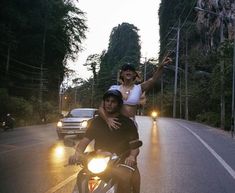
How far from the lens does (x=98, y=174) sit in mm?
5281

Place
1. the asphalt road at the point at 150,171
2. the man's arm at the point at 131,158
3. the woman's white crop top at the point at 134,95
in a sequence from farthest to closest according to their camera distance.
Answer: the asphalt road at the point at 150,171, the woman's white crop top at the point at 134,95, the man's arm at the point at 131,158

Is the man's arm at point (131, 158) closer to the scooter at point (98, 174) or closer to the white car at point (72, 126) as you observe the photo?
the scooter at point (98, 174)

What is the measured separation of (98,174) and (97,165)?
0.28 feet

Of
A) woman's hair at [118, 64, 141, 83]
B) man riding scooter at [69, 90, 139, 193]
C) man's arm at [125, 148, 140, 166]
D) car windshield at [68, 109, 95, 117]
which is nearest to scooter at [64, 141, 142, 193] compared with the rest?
man's arm at [125, 148, 140, 166]

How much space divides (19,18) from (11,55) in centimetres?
1081

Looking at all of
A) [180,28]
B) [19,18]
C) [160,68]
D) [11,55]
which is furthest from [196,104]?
[160,68]

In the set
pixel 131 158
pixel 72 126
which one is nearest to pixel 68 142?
pixel 131 158

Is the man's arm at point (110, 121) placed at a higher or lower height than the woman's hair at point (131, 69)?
lower

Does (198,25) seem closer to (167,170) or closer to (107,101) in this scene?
(167,170)

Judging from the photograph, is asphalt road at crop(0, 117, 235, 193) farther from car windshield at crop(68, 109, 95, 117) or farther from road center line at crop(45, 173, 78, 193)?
car windshield at crop(68, 109, 95, 117)

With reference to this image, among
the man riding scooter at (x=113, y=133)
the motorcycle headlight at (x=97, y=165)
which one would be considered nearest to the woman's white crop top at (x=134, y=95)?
the man riding scooter at (x=113, y=133)

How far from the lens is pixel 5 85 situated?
155 ft

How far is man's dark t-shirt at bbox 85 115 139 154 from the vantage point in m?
6.04

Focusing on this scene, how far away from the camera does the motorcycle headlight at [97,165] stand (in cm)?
527
